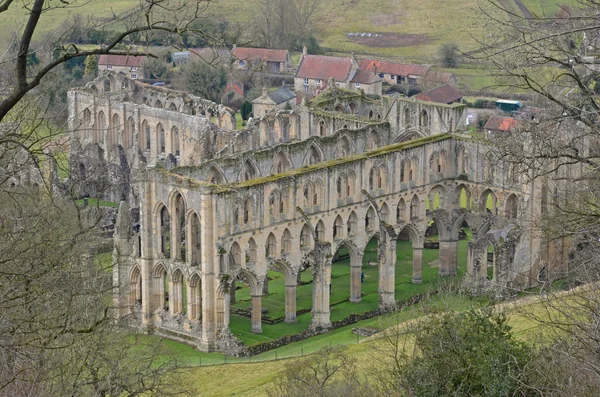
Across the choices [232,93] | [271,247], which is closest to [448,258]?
[271,247]

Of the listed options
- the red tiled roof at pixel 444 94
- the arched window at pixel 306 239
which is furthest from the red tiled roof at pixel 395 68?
the arched window at pixel 306 239

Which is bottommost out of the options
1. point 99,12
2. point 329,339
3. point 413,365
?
point 329,339

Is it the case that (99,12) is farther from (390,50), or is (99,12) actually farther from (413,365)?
(413,365)

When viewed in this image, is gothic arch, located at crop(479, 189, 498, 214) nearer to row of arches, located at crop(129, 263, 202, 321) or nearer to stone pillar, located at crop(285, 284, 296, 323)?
stone pillar, located at crop(285, 284, 296, 323)

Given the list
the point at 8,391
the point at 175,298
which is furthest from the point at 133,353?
the point at 8,391

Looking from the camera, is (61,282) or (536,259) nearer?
(61,282)

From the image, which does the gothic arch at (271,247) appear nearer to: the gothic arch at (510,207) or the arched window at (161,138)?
the gothic arch at (510,207)

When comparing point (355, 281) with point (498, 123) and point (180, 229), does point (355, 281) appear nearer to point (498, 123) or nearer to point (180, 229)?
point (180, 229)
